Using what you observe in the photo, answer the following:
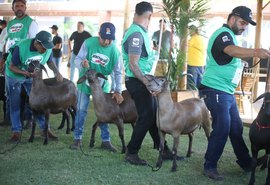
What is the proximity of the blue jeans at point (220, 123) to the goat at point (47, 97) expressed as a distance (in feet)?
8.91

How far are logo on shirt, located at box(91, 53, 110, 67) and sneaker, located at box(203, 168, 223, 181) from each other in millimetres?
2223

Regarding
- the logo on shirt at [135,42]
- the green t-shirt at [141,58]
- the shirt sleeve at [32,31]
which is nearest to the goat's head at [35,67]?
the shirt sleeve at [32,31]

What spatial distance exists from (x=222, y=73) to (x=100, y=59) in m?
2.02

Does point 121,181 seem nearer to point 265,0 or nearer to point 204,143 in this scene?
point 204,143

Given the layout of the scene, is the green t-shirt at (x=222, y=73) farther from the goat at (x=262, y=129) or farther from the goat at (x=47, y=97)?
the goat at (x=47, y=97)

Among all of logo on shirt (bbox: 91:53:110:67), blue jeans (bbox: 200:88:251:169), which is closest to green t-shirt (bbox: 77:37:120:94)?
logo on shirt (bbox: 91:53:110:67)

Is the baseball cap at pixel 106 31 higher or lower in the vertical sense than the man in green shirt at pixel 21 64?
higher

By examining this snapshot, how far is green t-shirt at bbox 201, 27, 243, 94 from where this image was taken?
4905 mm

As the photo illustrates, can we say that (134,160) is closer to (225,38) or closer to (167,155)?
(167,155)

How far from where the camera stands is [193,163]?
5844 millimetres

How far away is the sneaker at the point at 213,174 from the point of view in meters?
5.07

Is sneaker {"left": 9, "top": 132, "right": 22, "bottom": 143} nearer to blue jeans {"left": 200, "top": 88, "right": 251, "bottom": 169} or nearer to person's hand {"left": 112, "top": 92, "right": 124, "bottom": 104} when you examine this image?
person's hand {"left": 112, "top": 92, "right": 124, "bottom": 104}

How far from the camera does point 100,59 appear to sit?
6.16m

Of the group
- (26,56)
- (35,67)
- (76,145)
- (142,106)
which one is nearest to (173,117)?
(142,106)
